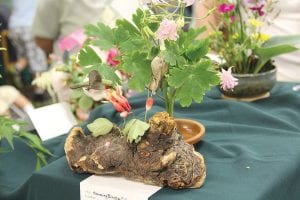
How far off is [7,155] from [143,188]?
0.55m

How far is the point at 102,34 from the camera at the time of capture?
97 centimetres

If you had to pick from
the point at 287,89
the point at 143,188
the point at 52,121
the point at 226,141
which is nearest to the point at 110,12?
the point at 52,121

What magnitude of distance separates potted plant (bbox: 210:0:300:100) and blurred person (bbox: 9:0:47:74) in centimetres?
213

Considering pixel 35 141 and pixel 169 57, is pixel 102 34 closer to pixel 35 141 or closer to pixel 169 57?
pixel 169 57

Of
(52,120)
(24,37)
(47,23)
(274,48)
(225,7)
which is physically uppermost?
(225,7)

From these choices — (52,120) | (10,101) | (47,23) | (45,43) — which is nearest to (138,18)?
(52,120)

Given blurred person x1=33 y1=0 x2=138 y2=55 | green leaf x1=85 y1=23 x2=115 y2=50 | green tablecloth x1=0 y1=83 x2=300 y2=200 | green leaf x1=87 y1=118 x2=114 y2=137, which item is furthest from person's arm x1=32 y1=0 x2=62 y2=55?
green leaf x1=87 y1=118 x2=114 y2=137

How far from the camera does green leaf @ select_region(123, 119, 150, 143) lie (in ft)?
2.79

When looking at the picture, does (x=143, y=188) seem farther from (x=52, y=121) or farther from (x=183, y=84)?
(x=52, y=121)

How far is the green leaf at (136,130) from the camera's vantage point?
85 centimetres

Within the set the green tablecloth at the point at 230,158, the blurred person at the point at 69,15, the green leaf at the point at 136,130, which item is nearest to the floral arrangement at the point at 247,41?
the green tablecloth at the point at 230,158

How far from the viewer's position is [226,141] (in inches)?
41.8

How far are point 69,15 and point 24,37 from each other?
4.09ft

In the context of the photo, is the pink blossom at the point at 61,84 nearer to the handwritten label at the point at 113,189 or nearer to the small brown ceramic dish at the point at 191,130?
the small brown ceramic dish at the point at 191,130
